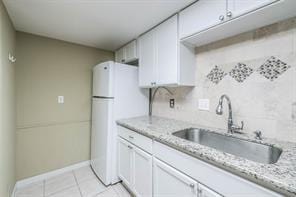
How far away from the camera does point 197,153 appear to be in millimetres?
1002

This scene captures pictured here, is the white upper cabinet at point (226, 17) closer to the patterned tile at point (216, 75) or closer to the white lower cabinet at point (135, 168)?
the patterned tile at point (216, 75)

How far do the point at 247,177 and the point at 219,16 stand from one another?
117cm

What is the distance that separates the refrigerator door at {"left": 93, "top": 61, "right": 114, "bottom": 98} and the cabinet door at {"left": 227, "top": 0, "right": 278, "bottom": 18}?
4.68ft

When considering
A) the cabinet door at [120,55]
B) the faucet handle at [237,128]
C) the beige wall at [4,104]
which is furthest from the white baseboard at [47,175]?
the faucet handle at [237,128]

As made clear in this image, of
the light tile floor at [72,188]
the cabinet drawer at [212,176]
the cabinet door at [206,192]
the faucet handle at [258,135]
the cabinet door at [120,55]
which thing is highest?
the cabinet door at [120,55]

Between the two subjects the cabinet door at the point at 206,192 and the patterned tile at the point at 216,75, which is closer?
the cabinet door at the point at 206,192

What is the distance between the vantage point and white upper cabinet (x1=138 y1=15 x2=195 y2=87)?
1661mm

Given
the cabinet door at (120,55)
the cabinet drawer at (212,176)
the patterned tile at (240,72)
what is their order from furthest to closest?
the cabinet door at (120,55) → the patterned tile at (240,72) → the cabinet drawer at (212,176)

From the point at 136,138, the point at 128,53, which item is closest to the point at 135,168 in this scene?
the point at 136,138

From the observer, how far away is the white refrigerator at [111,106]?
2.05 m

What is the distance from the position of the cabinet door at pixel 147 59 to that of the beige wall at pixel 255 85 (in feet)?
1.83

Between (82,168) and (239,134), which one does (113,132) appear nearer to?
(82,168)

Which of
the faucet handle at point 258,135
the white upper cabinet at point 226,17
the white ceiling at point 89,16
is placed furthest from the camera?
the white ceiling at point 89,16

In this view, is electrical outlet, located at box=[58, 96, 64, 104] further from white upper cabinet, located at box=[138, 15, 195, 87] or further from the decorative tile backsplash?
the decorative tile backsplash
